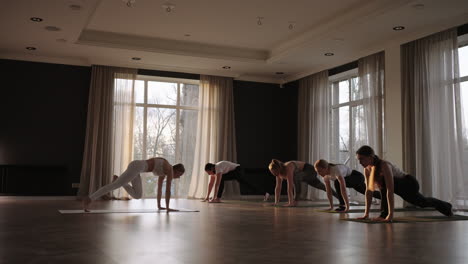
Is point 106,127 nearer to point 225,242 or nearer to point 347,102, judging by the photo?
point 347,102

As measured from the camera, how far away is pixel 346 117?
389 inches

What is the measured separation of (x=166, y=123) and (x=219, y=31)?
9.92 feet

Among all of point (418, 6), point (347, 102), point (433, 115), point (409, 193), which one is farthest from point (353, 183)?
point (347, 102)

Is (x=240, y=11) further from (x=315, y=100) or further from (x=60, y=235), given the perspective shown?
(x=60, y=235)

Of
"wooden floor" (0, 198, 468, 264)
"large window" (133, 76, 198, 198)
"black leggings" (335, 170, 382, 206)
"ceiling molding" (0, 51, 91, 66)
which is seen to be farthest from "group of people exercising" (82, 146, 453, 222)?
"ceiling molding" (0, 51, 91, 66)

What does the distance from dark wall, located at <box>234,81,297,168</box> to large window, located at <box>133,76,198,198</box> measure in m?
1.16

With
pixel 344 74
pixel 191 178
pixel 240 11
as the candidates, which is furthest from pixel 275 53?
pixel 191 178

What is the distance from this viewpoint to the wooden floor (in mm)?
2527

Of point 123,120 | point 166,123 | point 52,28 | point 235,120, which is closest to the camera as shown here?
point 52,28

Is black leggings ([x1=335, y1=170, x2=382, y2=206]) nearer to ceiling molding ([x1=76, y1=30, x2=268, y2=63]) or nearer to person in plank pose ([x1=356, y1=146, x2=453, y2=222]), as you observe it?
person in plank pose ([x1=356, y1=146, x2=453, y2=222])

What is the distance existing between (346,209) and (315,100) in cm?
452

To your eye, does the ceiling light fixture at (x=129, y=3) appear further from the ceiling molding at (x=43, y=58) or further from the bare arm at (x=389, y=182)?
the bare arm at (x=389, y=182)

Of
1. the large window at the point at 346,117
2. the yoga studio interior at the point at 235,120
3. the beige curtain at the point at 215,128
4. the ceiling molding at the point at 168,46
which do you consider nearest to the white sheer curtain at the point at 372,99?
the yoga studio interior at the point at 235,120

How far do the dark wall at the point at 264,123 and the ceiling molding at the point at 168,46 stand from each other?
1.53 meters
